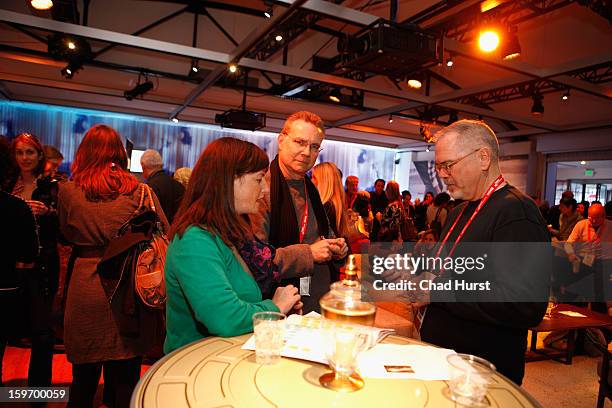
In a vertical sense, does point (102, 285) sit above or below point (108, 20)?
below

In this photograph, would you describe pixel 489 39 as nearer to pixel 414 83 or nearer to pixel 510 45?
pixel 510 45

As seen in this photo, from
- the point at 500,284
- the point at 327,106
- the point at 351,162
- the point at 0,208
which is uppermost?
the point at 327,106

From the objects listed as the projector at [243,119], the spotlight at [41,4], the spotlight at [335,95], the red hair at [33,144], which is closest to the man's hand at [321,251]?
the red hair at [33,144]

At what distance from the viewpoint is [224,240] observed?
1270 millimetres

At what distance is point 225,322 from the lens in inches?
46.2

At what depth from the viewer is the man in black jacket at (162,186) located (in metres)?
3.69

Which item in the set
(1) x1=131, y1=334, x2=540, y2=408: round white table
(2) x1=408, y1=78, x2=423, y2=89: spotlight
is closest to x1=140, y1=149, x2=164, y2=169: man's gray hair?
(1) x1=131, y1=334, x2=540, y2=408: round white table

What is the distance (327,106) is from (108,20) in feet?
16.1

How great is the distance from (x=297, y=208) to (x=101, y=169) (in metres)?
0.95

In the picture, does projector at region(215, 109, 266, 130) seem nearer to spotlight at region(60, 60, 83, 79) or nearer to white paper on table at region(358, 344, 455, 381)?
spotlight at region(60, 60, 83, 79)

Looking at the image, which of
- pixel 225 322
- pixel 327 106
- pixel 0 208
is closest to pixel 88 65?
pixel 327 106

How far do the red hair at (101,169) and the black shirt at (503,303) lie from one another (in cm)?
153

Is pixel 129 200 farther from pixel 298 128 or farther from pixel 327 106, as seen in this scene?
pixel 327 106

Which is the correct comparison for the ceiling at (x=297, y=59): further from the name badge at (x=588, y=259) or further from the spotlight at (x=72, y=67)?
the name badge at (x=588, y=259)
